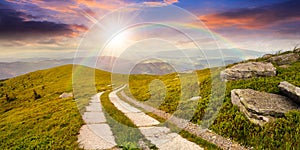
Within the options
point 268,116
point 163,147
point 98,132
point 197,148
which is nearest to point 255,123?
point 268,116

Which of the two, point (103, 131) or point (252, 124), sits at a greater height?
point (252, 124)

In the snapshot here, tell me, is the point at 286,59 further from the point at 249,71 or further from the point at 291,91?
the point at 291,91

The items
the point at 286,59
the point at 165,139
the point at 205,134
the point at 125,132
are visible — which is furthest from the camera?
the point at 286,59

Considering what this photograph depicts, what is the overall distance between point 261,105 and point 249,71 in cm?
843

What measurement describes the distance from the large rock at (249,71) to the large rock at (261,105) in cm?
574

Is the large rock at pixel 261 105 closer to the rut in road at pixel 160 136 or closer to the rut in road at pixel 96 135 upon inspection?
the rut in road at pixel 160 136

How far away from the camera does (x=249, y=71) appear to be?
2248 centimetres

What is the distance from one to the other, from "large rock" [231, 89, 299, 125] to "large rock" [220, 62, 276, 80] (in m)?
5.74

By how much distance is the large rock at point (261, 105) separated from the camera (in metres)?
14.1

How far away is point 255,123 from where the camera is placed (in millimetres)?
14039

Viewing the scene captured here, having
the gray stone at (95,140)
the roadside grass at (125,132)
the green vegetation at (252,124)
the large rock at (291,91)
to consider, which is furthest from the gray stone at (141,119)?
the large rock at (291,91)

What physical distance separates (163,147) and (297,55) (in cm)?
2397

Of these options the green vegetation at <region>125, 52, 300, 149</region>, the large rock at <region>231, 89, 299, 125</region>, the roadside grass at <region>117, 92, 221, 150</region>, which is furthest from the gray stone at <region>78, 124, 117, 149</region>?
the large rock at <region>231, 89, 299, 125</region>

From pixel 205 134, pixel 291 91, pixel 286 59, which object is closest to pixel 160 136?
pixel 205 134
